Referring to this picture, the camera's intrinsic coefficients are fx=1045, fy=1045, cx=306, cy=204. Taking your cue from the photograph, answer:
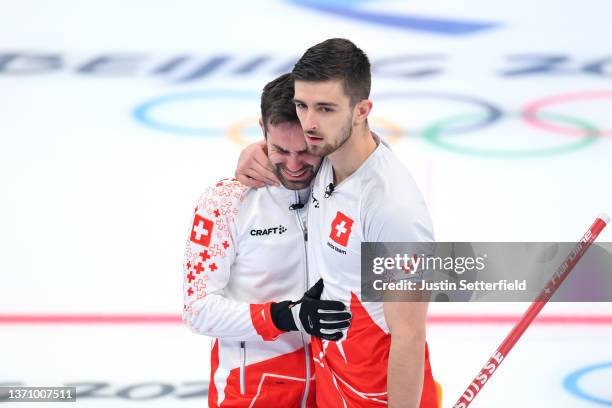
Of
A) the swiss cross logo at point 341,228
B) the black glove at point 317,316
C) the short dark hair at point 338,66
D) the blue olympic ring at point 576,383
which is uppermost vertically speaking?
the short dark hair at point 338,66

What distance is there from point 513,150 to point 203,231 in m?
4.39

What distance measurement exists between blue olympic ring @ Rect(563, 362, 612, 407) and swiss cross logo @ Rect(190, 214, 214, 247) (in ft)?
7.16

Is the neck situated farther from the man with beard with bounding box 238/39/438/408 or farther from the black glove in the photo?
the black glove

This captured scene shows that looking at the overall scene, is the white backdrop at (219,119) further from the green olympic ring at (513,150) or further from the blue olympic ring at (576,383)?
the blue olympic ring at (576,383)

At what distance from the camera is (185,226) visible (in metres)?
6.57

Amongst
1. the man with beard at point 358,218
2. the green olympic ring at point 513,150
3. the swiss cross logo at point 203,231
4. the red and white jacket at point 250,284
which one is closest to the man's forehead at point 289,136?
the man with beard at point 358,218

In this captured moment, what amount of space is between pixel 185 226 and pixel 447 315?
182 centimetres

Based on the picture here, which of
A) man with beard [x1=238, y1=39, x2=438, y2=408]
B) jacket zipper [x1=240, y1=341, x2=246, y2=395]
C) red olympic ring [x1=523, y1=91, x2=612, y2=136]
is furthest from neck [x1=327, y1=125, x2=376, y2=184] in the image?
red olympic ring [x1=523, y1=91, x2=612, y2=136]

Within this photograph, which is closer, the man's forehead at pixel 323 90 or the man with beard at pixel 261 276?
the man's forehead at pixel 323 90

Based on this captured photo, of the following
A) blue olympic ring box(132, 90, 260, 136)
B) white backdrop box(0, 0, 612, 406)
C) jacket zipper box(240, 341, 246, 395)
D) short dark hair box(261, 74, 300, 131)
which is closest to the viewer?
short dark hair box(261, 74, 300, 131)

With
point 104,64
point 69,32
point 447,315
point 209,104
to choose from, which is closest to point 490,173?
point 447,315

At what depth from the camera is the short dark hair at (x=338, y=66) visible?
3.28m

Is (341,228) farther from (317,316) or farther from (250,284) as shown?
(250,284)

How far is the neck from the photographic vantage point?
339 cm
